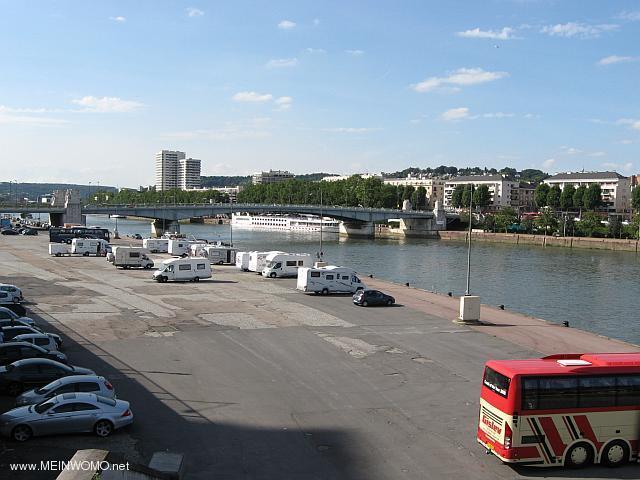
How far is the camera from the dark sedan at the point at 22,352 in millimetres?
19734

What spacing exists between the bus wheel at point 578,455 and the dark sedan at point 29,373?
1177 cm

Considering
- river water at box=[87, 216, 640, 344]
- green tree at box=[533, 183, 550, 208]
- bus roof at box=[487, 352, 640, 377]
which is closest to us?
bus roof at box=[487, 352, 640, 377]

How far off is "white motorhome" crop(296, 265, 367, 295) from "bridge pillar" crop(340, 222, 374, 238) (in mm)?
97740

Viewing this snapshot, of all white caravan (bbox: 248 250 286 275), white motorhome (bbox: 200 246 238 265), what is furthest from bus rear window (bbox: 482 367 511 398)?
white motorhome (bbox: 200 246 238 265)

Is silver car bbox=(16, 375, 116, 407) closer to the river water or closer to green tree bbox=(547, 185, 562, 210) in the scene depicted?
the river water

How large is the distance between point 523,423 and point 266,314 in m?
19.2

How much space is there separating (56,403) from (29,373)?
3.38 meters

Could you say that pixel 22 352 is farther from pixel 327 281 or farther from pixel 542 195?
pixel 542 195

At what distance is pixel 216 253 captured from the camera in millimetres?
59125

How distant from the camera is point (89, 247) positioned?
65.5 m

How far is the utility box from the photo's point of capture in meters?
30.7

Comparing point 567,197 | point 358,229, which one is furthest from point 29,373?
point 567,197

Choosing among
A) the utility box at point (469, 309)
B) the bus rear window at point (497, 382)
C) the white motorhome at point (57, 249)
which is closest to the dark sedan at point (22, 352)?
the bus rear window at point (497, 382)

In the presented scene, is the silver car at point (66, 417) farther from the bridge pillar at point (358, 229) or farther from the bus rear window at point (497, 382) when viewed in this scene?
the bridge pillar at point (358, 229)
